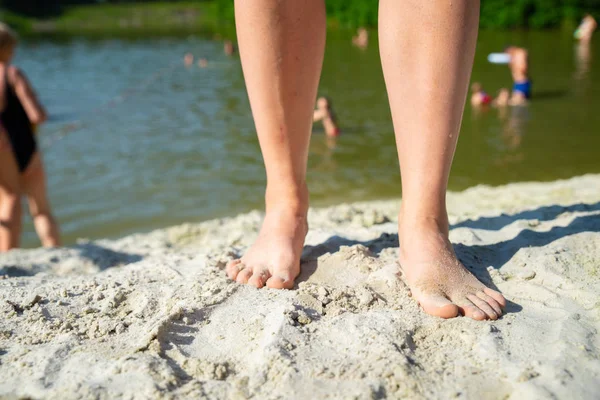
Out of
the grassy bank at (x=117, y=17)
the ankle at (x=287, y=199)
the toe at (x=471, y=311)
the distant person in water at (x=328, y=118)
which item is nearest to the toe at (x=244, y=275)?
the ankle at (x=287, y=199)

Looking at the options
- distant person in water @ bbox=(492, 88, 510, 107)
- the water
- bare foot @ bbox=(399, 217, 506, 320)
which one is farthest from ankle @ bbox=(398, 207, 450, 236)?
distant person in water @ bbox=(492, 88, 510, 107)

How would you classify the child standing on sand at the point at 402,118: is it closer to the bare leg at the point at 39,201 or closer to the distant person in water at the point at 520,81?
the bare leg at the point at 39,201

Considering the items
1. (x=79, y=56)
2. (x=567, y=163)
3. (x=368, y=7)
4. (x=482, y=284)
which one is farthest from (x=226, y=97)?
(x=368, y=7)

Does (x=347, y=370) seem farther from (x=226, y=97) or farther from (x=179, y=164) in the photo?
(x=226, y=97)

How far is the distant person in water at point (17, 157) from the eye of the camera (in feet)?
Answer: 12.7

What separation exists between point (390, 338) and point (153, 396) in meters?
0.59

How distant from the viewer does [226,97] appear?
10.5 metres

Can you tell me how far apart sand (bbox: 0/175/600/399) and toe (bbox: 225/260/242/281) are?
1.6 inches

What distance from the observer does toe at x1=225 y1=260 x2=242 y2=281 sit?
1814 millimetres

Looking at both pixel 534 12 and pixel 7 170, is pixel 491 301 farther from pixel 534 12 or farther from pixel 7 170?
pixel 534 12

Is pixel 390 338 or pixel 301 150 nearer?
pixel 390 338

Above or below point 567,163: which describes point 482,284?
above

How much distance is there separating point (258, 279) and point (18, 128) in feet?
9.93

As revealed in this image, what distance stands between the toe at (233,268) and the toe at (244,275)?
2 centimetres
